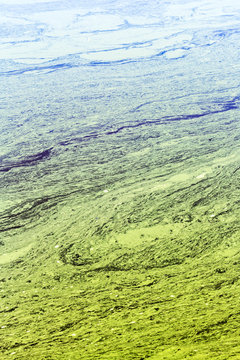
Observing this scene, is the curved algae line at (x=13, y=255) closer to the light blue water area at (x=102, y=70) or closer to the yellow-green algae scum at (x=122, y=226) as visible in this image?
the yellow-green algae scum at (x=122, y=226)

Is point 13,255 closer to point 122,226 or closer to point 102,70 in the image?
point 122,226

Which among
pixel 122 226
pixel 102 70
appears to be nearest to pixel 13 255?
pixel 122 226

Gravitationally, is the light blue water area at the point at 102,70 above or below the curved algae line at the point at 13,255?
above

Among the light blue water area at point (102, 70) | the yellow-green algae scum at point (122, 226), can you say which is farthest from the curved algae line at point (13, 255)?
the light blue water area at point (102, 70)

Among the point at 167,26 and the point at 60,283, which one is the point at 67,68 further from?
the point at 60,283

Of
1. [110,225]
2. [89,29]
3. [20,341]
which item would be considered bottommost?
[110,225]

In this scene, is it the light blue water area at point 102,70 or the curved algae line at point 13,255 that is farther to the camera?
the light blue water area at point 102,70

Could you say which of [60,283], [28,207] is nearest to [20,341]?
[60,283]

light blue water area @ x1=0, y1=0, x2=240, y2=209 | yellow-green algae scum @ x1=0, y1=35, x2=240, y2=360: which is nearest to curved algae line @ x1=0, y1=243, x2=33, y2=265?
yellow-green algae scum @ x1=0, y1=35, x2=240, y2=360
